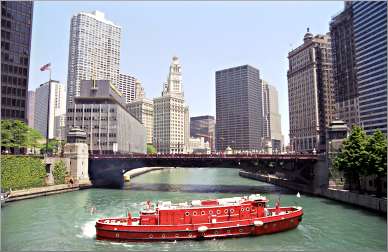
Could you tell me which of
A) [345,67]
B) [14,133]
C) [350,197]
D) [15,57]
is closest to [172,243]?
[350,197]

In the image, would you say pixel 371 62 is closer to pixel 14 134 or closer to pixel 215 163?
pixel 215 163

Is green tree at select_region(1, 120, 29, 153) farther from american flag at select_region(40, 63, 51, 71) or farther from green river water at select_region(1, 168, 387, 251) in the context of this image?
green river water at select_region(1, 168, 387, 251)

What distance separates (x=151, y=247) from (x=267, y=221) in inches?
577

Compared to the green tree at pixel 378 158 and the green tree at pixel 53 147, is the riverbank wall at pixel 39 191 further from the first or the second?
the green tree at pixel 378 158

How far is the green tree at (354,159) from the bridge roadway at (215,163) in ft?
39.9

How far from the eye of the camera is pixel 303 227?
4491cm

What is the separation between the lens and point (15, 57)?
110 metres

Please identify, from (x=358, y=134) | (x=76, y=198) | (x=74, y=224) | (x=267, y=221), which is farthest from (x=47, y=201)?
(x=358, y=134)

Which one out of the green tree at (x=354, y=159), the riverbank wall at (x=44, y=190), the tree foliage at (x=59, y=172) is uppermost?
the green tree at (x=354, y=159)

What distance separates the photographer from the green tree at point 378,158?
52.5 meters

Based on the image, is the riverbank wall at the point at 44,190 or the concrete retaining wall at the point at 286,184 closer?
the riverbank wall at the point at 44,190

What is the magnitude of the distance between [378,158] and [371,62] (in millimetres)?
115046

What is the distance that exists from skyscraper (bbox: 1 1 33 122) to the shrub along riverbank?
128 ft

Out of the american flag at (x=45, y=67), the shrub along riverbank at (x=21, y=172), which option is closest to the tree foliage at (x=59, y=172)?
the shrub along riverbank at (x=21, y=172)
